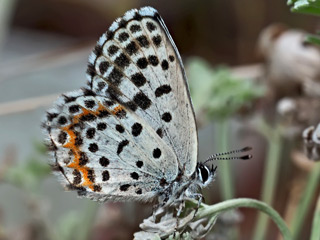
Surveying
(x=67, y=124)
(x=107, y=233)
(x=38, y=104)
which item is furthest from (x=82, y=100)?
(x=107, y=233)

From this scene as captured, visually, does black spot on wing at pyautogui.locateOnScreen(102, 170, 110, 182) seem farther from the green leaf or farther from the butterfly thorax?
the green leaf

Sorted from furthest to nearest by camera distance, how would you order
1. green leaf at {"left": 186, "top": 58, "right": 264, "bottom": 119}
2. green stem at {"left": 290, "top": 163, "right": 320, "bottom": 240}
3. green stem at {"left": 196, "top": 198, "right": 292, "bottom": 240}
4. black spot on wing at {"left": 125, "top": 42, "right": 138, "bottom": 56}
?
green leaf at {"left": 186, "top": 58, "right": 264, "bottom": 119} < green stem at {"left": 290, "top": 163, "right": 320, "bottom": 240} < black spot on wing at {"left": 125, "top": 42, "right": 138, "bottom": 56} < green stem at {"left": 196, "top": 198, "right": 292, "bottom": 240}

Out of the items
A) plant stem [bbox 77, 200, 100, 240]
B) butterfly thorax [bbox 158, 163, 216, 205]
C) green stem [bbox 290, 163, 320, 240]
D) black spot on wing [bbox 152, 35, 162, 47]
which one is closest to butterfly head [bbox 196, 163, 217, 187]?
butterfly thorax [bbox 158, 163, 216, 205]

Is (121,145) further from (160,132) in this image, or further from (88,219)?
(88,219)

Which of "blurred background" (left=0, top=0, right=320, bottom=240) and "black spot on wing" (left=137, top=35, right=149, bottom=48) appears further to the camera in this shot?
"blurred background" (left=0, top=0, right=320, bottom=240)

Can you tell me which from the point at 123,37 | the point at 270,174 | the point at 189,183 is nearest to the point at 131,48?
the point at 123,37

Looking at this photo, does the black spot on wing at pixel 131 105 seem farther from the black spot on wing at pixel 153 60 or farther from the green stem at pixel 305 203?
the green stem at pixel 305 203

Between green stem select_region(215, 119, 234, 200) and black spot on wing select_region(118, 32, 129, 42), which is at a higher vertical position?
black spot on wing select_region(118, 32, 129, 42)

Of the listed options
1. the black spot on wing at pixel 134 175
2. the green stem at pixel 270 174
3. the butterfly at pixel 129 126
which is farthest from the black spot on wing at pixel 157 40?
the green stem at pixel 270 174
